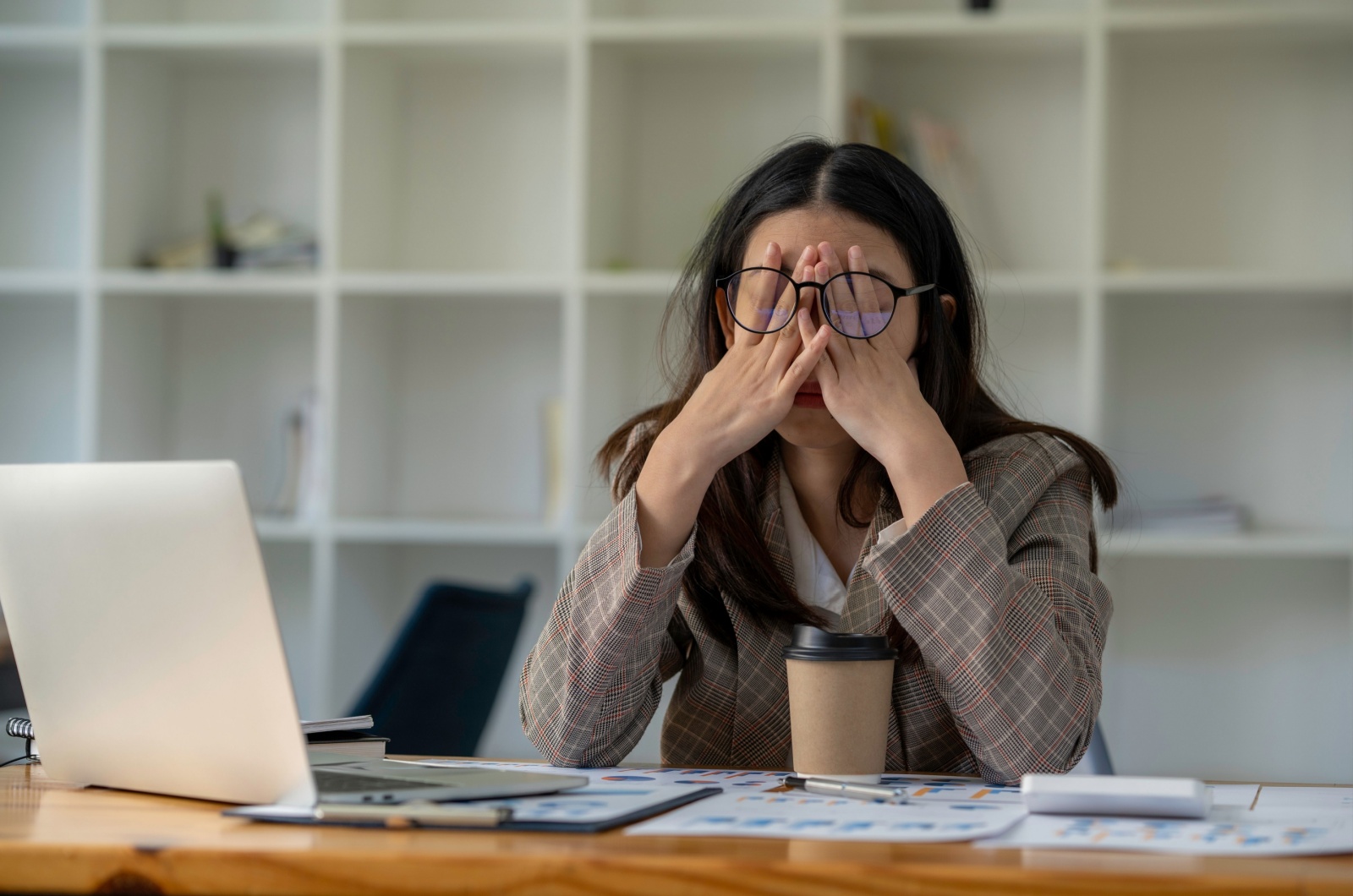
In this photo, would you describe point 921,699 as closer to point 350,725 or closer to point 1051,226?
point 350,725

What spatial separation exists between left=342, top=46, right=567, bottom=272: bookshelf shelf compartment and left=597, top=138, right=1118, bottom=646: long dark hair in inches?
62.8

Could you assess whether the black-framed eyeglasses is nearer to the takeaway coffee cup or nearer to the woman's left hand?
the woman's left hand

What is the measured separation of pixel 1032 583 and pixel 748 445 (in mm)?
278

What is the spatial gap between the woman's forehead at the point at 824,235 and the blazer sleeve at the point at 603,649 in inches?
12.5

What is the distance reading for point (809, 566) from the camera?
131 centimetres

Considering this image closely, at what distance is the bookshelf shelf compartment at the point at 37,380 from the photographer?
3.00m

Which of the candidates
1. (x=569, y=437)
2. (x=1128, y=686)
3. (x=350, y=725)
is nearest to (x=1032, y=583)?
(x=350, y=725)

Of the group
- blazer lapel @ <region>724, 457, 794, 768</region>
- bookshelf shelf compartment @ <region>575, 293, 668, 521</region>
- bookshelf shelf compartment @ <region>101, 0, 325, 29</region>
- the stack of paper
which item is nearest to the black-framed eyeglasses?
blazer lapel @ <region>724, 457, 794, 768</region>

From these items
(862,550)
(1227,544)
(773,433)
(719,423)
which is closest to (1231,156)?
(1227,544)

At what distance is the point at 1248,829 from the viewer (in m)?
0.71

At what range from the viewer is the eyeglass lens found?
120 cm

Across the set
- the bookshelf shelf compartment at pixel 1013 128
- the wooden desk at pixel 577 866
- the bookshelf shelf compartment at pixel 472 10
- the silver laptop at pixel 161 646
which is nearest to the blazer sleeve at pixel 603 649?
the silver laptop at pixel 161 646

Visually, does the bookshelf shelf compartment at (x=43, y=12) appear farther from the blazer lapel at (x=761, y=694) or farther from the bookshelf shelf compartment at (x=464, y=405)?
the blazer lapel at (x=761, y=694)

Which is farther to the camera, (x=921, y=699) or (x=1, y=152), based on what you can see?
(x=1, y=152)
